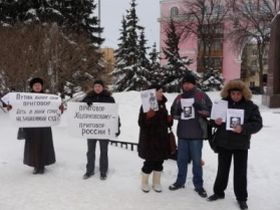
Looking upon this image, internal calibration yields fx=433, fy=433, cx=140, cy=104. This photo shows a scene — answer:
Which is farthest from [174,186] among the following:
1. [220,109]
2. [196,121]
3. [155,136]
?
[220,109]

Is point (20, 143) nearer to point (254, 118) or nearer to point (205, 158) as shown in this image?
point (205, 158)

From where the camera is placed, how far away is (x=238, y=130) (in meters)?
5.90

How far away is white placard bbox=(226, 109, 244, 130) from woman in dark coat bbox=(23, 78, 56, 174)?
10.9 ft

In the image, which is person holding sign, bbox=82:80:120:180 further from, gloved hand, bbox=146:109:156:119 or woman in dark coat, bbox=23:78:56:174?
gloved hand, bbox=146:109:156:119

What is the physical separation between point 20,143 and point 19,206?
14.1ft

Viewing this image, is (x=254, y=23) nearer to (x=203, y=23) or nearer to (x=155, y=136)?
(x=203, y=23)

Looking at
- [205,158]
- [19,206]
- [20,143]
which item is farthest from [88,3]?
[19,206]

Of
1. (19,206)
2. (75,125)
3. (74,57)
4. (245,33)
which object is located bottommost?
(19,206)

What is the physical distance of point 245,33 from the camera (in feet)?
113

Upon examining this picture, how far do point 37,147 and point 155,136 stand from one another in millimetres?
2237

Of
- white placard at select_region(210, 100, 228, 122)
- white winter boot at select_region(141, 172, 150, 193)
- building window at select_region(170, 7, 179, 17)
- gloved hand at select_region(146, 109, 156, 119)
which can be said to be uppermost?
building window at select_region(170, 7, 179, 17)

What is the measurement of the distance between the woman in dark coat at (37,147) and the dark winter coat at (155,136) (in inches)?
76.9

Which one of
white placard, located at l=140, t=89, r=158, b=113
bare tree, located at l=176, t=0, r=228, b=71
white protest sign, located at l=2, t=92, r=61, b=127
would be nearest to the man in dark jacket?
white placard, located at l=140, t=89, r=158, b=113

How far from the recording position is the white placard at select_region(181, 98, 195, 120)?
6.55 metres
